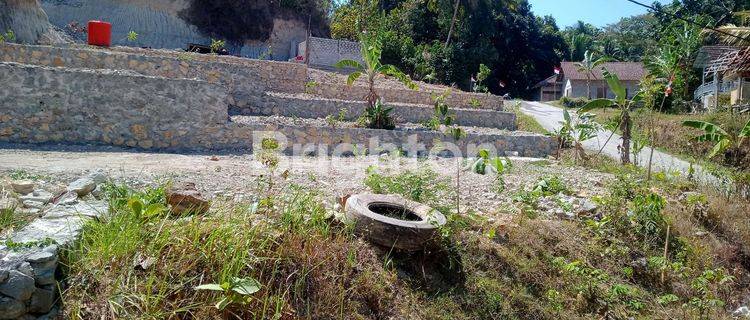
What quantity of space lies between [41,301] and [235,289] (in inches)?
47.6

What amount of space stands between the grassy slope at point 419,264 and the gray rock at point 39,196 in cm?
70

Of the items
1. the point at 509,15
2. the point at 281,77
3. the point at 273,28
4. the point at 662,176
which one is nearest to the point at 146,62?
the point at 281,77

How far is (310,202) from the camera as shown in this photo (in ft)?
16.0

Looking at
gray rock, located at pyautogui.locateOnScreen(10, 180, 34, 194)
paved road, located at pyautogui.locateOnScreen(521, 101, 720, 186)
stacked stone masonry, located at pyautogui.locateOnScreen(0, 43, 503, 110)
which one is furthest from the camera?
stacked stone masonry, located at pyautogui.locateOnScreen(0, 43, 503, 110)

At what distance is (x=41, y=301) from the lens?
330 cm

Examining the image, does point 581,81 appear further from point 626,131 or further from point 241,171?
point 241,171

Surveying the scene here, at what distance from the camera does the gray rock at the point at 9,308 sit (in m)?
3.16

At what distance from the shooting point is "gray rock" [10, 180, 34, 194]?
200 inches

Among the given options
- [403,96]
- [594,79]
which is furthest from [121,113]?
[594,79]

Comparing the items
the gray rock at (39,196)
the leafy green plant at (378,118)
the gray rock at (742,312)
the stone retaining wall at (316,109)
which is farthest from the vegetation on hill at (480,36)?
the gray rock at (39,196)

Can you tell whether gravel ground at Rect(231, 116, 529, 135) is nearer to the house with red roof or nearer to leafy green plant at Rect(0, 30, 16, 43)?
leafy green plant at Rect(0, 30, 16, 43)

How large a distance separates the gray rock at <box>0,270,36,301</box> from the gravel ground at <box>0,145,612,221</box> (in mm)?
2402

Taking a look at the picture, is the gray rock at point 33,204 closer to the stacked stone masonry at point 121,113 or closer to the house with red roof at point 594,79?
the stacked stone masonry at point 121,113

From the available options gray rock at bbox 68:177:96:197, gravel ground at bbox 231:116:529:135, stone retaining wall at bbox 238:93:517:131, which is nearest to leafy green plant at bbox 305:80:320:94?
stone retaining wall at bbox 238:93:517:131
